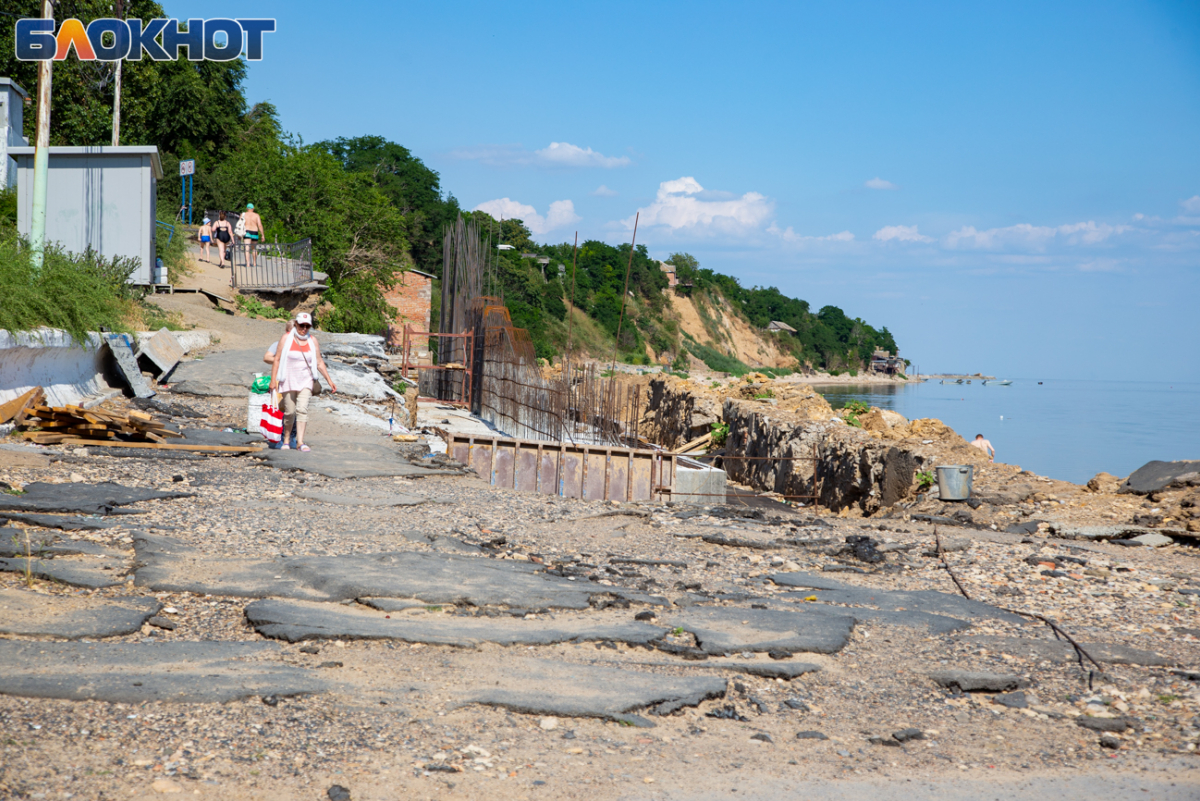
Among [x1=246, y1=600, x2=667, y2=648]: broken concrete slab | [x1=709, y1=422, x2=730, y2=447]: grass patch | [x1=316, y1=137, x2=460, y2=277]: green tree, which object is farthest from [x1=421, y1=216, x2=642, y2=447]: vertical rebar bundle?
[x1=316, y1=137, x2=460, y2=277]: green tree

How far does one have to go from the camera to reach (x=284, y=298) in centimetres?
2197

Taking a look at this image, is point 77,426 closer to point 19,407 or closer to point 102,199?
point 19,407

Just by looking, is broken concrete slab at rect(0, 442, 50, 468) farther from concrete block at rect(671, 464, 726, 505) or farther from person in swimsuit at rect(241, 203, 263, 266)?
person in swimsuit at rect(241, 203, 263, 266)

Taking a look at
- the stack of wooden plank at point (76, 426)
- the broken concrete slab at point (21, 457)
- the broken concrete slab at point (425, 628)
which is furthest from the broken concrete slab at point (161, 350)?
the broken concrete slab at point (425, 628)

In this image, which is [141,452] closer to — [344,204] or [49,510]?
[49,510]

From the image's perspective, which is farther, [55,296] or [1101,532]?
[55,296]

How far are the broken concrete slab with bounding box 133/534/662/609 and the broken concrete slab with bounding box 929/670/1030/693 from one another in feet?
5.45

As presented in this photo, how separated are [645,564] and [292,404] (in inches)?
182

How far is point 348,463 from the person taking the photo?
345 inches

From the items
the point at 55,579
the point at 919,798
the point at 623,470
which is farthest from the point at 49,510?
the point at 623,470

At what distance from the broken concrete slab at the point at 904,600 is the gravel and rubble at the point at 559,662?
0.11 feet

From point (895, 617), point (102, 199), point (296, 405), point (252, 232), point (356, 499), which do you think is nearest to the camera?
A: point (895, 617)

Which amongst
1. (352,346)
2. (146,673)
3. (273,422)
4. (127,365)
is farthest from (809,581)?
(352,346)

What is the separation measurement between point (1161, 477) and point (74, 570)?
1214 cm
